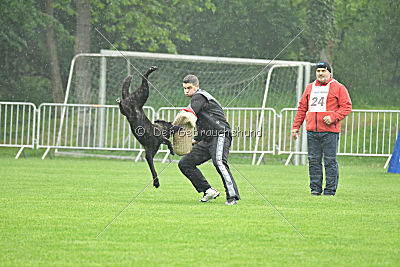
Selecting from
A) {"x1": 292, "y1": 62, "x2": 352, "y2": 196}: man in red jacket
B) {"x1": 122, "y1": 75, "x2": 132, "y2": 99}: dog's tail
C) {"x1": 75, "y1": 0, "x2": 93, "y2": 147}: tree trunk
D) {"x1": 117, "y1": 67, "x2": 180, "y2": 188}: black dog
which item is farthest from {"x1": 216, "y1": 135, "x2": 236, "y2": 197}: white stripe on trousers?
{"x1": 75, "y1": 0, "x2": 93, "y2": 147}: tree trunk

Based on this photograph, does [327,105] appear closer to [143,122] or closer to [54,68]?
[143,122]

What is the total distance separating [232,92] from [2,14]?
706 centimetres

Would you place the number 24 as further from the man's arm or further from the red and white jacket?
the man's arm

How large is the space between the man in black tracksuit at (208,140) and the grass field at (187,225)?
229 mm

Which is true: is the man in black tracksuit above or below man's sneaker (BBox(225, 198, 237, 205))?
above

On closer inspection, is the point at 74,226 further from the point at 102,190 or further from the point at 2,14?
the point at 2,14

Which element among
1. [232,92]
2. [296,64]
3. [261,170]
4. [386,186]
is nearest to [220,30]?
[232,92]

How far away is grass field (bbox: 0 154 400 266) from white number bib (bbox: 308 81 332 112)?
1.15 meters

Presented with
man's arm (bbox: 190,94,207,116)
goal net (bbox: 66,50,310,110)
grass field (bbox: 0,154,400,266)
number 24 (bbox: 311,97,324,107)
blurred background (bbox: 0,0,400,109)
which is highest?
blurred background (bbox: 0,0,400,109)

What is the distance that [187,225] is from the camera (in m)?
6.79

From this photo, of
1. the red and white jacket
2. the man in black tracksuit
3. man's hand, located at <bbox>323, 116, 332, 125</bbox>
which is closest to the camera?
the man in black tracksuit

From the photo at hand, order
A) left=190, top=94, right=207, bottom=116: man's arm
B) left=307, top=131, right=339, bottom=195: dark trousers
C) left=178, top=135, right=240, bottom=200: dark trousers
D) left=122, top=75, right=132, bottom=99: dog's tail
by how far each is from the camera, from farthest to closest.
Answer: left=307, top=131, right=339, bottom=195: dark trousers → left=178, top=135, right=240, bottom=200: dark trousers → left=190, top=94, right=207, bottom=116: man's arm → left=122, top=75, right=132, bottom=99: dog's tail

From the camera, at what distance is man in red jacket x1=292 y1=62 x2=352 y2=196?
10.0 meters

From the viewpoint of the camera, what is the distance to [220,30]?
32000 millimetres
